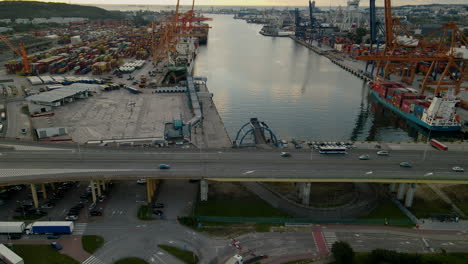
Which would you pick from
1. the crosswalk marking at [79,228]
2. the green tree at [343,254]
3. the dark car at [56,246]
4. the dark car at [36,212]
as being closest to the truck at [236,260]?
the green tree at [343,254]

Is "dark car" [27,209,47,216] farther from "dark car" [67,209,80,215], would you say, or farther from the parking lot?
"dark car" [67,209,80,215]

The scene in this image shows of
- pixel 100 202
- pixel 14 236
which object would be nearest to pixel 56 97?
pixel 100 202

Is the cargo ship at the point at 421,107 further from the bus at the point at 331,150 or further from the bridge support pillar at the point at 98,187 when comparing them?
the bridge support pillar at the point at 98,187

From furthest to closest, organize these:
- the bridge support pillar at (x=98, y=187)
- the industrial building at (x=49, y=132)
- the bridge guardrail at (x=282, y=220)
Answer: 1. the industrial building at (x=49, y=132)
2. the bridge support pillar at (x=98, y=187)
3. the bridge guardrail at (x=282, y=220)

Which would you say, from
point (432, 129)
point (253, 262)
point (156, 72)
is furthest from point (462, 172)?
point (156, 72)

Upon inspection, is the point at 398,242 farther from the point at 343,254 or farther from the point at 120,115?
the point at 120,115

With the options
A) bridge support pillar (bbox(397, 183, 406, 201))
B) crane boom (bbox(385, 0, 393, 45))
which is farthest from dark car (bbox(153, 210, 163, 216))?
crane boom (bbox(385, 0, 393, 45))
